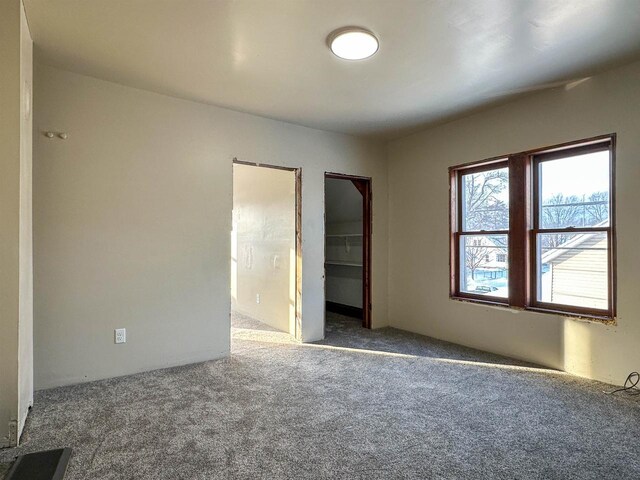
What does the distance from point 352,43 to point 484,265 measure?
274 centimetres

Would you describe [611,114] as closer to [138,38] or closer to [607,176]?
[607,176]

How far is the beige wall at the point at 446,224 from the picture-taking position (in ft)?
9.37

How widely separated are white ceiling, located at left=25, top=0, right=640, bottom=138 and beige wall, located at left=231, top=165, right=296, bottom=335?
138 centimetres

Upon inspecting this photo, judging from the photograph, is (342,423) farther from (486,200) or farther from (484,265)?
(486,200)

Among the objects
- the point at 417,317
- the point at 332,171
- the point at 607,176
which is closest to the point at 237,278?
the point at 332,171

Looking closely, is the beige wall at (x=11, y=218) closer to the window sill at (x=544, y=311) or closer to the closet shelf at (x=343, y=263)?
the window sill at (x=544, y=311)

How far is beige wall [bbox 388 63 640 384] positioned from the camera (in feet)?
9.37

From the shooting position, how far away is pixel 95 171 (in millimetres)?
3014

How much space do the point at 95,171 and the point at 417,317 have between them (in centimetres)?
383

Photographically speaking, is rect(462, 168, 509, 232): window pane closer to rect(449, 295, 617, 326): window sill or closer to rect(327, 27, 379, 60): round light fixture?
rect(449, 295, 617, 326): window sill

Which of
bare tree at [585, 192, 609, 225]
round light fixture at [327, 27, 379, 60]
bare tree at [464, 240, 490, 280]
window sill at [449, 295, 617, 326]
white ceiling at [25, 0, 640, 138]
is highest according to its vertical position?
white ceiling at [25, 0, 640, 138]

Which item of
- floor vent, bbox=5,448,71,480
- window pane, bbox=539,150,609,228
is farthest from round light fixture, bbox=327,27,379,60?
floor vent, bbox=5,448,71,480

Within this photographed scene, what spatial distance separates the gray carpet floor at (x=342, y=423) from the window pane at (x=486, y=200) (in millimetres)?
1435

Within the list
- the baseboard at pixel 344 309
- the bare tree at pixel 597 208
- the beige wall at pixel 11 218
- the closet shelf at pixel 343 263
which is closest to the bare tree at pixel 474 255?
the bare tree at pixel 597 208
